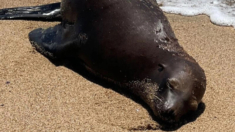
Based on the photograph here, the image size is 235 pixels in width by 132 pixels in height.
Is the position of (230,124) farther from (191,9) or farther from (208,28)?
(191,9)

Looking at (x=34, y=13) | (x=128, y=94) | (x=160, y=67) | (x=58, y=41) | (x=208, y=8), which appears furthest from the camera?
(x=208, y=8)

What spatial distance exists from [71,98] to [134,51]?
0.78m

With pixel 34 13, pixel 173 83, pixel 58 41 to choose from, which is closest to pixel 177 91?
pixel 173 83

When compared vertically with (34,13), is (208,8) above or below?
below

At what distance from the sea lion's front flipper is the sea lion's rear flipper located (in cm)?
71

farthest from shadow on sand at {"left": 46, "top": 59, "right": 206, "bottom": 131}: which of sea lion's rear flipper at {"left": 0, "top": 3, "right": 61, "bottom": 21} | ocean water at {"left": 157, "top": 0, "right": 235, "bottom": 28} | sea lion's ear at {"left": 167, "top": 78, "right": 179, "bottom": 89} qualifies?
ocean water at {"left": 157, "top": 0, "right": 235, "bottom": 28}

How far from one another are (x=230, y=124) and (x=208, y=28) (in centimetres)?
262

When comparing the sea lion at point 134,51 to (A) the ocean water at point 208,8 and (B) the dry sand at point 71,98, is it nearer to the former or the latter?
(B) the dry sand at point 71,98

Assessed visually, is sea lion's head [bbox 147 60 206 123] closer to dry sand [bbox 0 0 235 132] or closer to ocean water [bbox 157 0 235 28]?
dry sand [bbox 0 0 235 132]

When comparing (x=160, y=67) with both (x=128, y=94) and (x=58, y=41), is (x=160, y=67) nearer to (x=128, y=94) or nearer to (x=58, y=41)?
(x=128, y=94)

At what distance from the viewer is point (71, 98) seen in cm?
406

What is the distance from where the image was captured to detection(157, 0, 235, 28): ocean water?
6.55 m

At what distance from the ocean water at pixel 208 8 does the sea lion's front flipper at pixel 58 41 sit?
2.59 meters

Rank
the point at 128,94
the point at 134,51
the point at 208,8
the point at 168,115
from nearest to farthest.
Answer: the point at 168,115 → the point at 134,51 → the point at 128,94 → the point at 208,8
